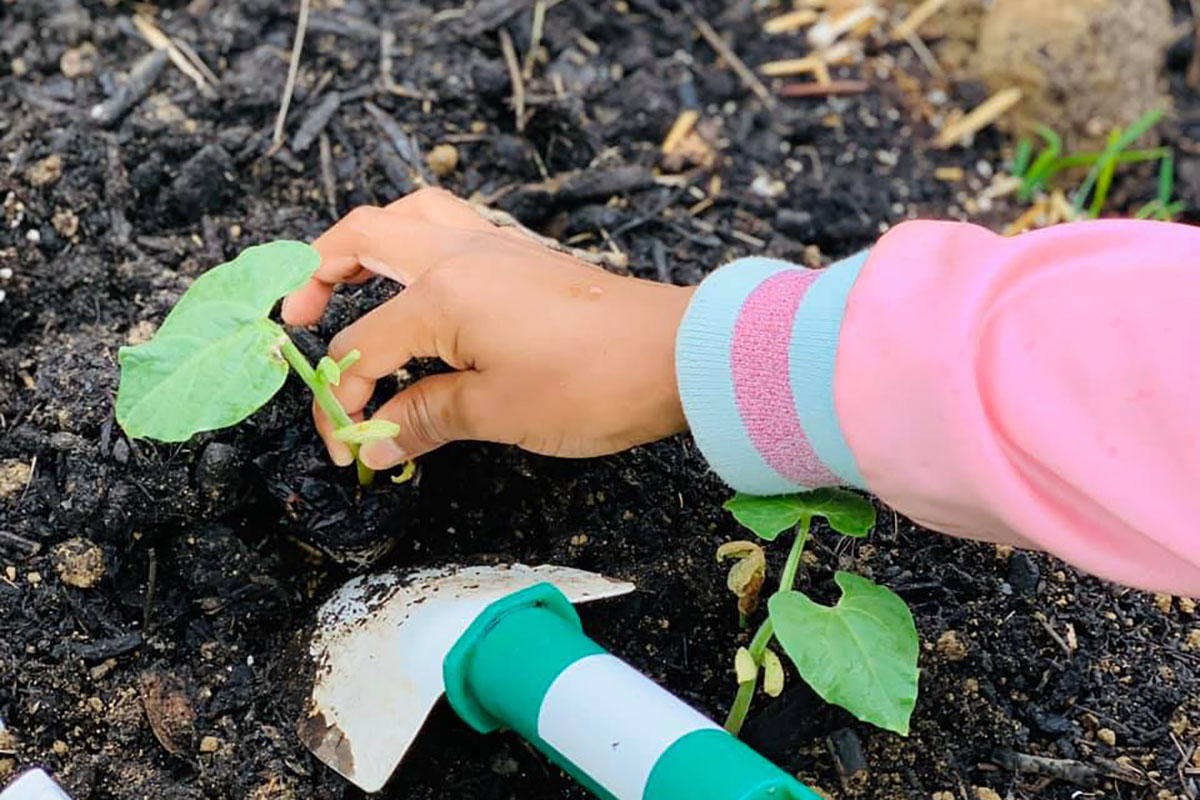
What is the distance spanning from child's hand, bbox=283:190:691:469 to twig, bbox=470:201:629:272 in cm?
19

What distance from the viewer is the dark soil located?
1.29 m

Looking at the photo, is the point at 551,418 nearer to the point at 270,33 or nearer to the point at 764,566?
the point at 764,566

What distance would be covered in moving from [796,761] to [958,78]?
136 centimetres

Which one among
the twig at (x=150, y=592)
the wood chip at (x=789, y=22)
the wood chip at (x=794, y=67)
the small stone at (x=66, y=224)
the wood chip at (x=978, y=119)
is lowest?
the twig at (x=150, y=592)

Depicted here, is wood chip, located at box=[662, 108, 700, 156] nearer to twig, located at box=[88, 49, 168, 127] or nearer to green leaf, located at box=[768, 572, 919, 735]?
twig, located at box=[88, 49, 168, 127]

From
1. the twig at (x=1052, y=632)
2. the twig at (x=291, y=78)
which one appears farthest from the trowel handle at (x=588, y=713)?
the twig at (x=291, y=78)

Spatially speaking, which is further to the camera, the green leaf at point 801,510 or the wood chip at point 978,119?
the wood chip at point 978,119

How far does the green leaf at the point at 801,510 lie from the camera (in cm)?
120

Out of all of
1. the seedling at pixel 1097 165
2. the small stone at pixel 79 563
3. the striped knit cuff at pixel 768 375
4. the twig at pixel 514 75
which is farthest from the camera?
the seedling at pixel 1097 165

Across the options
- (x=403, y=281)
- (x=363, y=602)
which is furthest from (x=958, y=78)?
(x=363, y=602)

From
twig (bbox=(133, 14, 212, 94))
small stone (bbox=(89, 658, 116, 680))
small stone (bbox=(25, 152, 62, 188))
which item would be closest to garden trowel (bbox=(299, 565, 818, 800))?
small stone (bbox=(89, 658, 116, 680))

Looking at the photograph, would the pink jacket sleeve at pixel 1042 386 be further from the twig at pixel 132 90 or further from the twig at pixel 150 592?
the twig at pixel 132 90

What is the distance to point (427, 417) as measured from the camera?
1.25m

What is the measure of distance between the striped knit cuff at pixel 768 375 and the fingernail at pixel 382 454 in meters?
0.30
